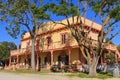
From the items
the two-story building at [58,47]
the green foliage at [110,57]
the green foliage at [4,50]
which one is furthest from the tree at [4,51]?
the green foliage at [110,57]

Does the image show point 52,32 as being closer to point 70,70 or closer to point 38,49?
point 38,49

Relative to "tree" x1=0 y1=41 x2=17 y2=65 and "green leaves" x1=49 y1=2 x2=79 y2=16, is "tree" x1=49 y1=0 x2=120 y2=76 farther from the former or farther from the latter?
"tree" x1=0 y1=41 x2=17 y2=65

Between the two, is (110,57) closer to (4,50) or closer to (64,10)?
(64,10)

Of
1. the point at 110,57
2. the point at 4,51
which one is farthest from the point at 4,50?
the point at 110,57

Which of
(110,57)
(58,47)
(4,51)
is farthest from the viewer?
(4,51)

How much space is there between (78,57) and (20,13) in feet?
33.5

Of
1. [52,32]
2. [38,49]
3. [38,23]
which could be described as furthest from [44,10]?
[38,49]

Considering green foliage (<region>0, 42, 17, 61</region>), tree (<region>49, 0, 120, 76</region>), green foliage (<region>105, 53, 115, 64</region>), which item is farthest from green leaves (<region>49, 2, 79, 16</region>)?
green foliage (<region>0, 42, 17, 61</region>)

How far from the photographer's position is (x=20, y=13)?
32625mm

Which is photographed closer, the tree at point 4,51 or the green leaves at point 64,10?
the green leaves at point 64,10

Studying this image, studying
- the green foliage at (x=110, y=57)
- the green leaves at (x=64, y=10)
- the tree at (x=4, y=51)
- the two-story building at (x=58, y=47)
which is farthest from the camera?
the tree at (x=4, y=51)

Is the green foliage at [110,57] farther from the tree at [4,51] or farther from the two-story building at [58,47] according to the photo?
the tree at [4,51]

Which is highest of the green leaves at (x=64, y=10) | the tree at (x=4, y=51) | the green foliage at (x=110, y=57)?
the green leaves at (x=64, y=10)

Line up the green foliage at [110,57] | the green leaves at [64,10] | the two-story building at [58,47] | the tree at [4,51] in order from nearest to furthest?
the green leaves at [64,10], the two-story building at [58,47], the green foliage at [110,57], the tree at [4,51]
